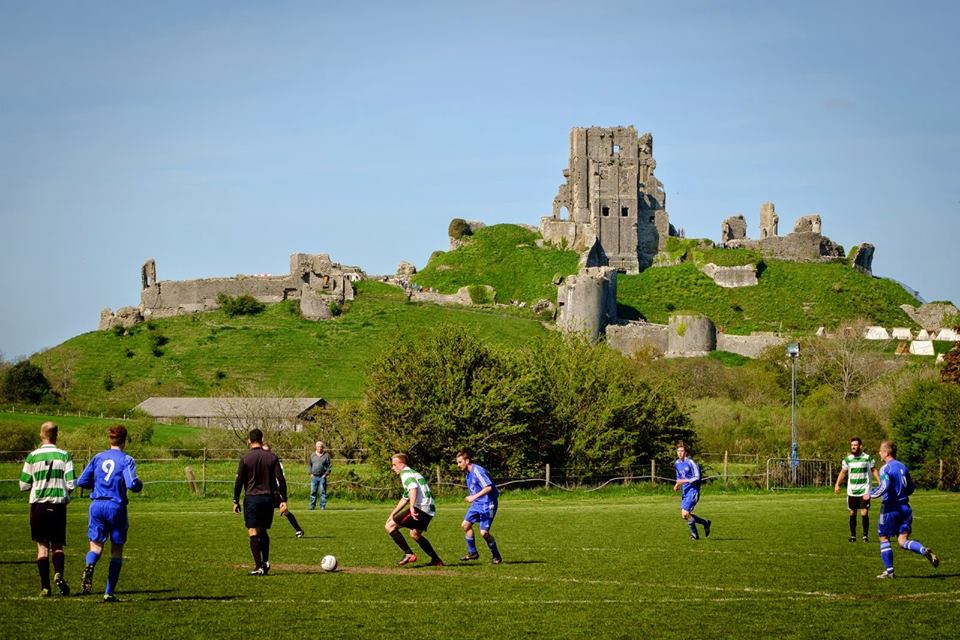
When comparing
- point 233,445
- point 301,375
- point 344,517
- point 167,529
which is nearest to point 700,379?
point 301,375

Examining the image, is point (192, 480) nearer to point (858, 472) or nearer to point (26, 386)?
point (858, 472)

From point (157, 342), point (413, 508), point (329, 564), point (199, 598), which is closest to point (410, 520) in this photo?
point (413, 508)

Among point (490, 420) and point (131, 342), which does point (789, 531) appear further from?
point (131, 342)

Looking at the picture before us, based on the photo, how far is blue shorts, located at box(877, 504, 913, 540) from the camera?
1574 cm

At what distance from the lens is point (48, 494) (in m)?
13.9

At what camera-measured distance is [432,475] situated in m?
38.1

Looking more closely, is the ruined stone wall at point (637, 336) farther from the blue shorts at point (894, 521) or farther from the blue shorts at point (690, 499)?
the blue shorts at point (894, 521)

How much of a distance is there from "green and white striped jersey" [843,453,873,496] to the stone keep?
79989 millimetres

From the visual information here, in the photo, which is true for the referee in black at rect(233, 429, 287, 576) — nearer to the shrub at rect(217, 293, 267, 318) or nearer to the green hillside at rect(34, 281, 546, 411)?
the green hillside at rect(34, 281, 546, 411)

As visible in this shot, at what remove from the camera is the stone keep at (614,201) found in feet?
335

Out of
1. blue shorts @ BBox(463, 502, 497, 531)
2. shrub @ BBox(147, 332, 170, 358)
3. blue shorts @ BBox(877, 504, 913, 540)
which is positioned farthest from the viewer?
shrub @ BBox(147, 332, 170, 358)

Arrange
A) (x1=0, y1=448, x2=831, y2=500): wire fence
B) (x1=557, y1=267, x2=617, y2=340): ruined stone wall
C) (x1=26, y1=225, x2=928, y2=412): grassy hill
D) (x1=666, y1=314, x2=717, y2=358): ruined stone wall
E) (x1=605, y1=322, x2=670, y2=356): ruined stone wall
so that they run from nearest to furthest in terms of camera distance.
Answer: (x1=0, y1=448, x2=831, y2=500): wire fence, (x1=26, y1=225, x2=928, y2=412): grassy hill, (x1=666, y1=314, x2=717, y2=358): ruined stone wall, (x1=605, y1=322, x2=670, y2=356): ruined stone wall, (x1=557, y1=267, x2=617, y2=340): ruined stone wall

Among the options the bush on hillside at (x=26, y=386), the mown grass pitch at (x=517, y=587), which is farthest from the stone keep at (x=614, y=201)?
the mown grass pitch at (x=517, y=587)

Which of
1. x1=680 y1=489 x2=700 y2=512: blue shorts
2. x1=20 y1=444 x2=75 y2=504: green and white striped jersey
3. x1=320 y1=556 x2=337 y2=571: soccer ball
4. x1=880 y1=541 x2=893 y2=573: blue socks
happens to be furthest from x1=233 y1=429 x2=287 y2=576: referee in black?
x1=680 y1=489 x2=700 y2=512: blue shorts
